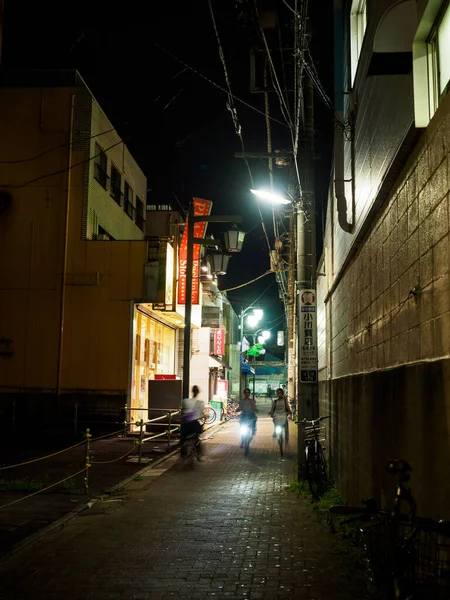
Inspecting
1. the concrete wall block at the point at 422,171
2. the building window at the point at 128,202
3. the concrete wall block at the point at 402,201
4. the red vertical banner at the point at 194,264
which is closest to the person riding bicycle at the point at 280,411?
the red vertical banner at the point at 194,264

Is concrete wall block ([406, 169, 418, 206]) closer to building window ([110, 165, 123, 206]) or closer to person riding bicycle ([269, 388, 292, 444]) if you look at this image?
person riding bicycle ([269, 388, 292, 444])

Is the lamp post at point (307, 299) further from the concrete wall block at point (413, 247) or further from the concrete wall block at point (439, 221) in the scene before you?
the concrete wall block at point (439, 221)

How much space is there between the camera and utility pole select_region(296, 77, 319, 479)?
11.6m

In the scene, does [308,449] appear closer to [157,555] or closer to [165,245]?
[157,555]

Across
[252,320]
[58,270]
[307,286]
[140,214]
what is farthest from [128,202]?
[252,320]

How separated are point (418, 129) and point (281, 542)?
16.5 feet

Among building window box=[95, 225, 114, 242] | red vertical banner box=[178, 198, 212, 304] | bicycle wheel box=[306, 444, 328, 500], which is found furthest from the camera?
red vertical banner box=[178, 198, 212, 304]

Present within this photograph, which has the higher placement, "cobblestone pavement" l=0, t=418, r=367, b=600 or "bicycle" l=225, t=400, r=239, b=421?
"bicycle" l=225, t=400, r=239, b=421

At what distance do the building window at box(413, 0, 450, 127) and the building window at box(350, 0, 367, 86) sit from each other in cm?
484

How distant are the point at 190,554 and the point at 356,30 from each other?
8.57 m

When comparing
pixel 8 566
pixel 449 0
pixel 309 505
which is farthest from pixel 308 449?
pixel 449 0

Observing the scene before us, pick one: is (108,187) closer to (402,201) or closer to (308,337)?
(308,337)

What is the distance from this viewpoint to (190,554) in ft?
22.5

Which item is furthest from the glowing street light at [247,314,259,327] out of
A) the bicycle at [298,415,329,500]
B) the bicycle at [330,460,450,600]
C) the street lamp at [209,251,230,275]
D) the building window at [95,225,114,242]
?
the bicycle at [330,460,450,600]
